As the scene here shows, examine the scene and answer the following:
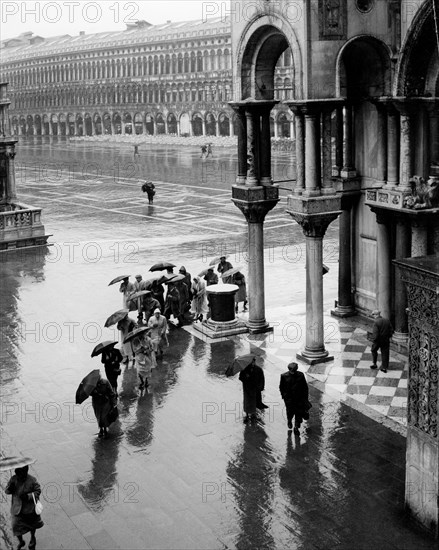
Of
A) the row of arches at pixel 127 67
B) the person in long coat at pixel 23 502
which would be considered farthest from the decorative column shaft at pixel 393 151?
the row of arches at pixel 127 67

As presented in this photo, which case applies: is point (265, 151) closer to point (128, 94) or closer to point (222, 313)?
point (222, 313)

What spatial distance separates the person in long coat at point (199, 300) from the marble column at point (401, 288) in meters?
5.13

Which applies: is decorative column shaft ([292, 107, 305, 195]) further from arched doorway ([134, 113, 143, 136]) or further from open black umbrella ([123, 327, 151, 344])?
arched doorway ([134, 113, 143, 136])

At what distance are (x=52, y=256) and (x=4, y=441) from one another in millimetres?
17617

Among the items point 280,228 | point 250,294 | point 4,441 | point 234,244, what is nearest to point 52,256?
point 234,244

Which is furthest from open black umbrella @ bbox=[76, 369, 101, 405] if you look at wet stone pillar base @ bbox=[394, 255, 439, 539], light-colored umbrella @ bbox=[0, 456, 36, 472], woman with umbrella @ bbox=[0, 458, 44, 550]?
wet stone pillar base @ bbox=[394, 255, 439, 539]

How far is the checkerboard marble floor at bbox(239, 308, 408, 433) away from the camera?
49.9 feet

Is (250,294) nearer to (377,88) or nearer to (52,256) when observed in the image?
(377,88)

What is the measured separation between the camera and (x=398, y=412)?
14.8 m

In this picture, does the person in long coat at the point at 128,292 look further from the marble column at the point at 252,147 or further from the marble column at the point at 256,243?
the marble column at the point at 252,147

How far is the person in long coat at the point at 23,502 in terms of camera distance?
412 inches

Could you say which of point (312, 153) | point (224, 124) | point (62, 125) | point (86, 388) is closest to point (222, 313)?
point (312, 153)

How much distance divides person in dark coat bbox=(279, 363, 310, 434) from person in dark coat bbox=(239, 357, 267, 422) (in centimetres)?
64

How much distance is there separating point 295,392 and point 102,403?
314cm
